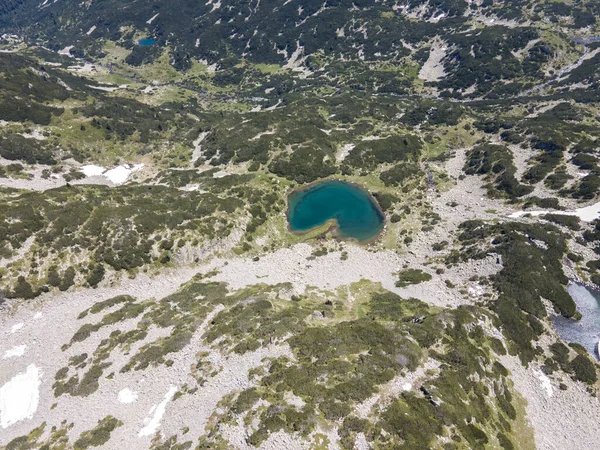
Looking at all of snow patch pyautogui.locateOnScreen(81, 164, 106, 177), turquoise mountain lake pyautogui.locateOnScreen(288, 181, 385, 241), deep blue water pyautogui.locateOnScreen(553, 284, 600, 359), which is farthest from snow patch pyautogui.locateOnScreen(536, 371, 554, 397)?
snow patch pyautogui.locateOnScreen(81, 164, 106, 177)

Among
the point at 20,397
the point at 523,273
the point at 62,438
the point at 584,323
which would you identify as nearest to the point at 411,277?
the point at 523,273

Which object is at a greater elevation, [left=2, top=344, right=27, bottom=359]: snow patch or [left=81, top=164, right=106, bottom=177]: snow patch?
[left=81, top=164, right=106, bottom=177]: snow patch

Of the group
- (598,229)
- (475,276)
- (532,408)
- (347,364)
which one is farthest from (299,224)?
(598,229)

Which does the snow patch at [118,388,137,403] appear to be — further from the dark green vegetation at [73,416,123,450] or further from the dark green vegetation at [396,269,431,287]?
the dark green vegetation at [396,269,431,287]

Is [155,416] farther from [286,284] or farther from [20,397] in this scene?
[286,284]

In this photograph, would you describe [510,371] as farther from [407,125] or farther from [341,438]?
[407,125]

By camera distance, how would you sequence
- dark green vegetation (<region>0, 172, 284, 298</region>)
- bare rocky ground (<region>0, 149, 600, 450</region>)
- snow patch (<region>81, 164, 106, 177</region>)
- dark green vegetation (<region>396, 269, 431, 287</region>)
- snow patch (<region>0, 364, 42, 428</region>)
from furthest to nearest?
1. snow patch (<region>81, 164, 106, 177</region>)
2. dark green vegetation (<region>396, 269, 431, 287</region>)
3. dark green vegetation (<region>0, 172, 284, 298</region>)
4. snow patch (<region>0, 364, 42, 428</region>)
5. bare rocky ground (<region>0, 149, 600, 450</region>)
